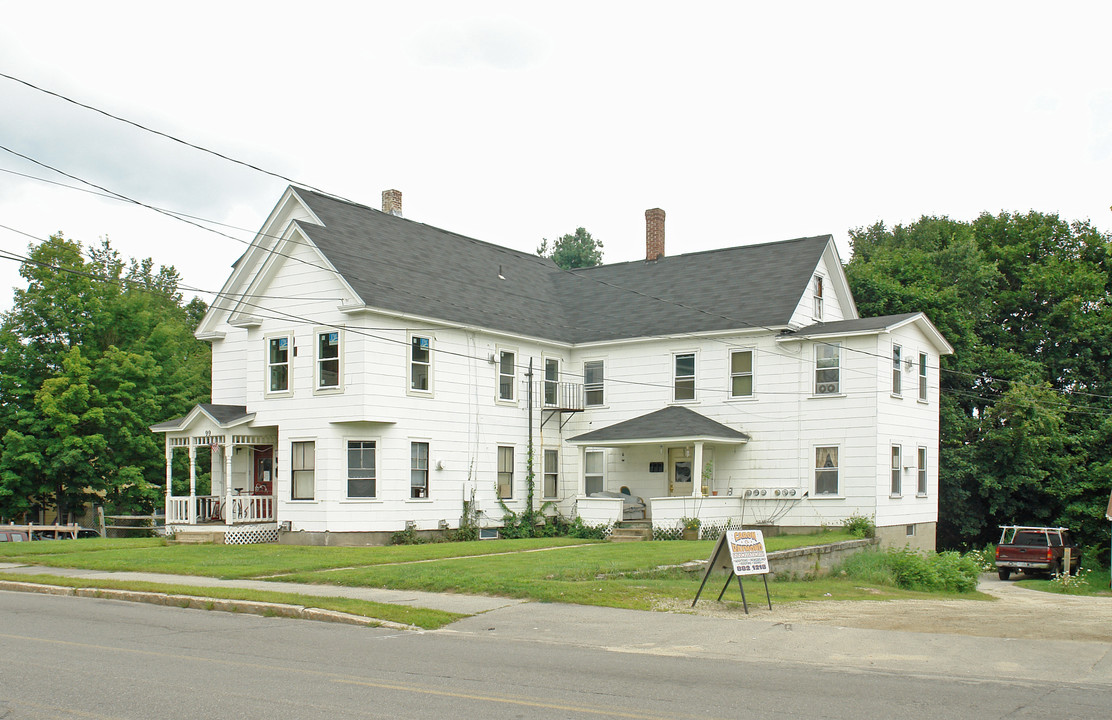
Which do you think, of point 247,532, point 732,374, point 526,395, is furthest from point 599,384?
point 247,532

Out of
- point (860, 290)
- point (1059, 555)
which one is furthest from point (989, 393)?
point (1059, 555)

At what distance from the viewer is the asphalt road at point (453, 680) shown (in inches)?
325

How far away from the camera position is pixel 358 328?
89.6 feet

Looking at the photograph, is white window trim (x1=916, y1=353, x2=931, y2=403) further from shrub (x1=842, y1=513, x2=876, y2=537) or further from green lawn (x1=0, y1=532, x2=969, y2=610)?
green lawn (x1=0, y1=532, x2=969, y2=610)

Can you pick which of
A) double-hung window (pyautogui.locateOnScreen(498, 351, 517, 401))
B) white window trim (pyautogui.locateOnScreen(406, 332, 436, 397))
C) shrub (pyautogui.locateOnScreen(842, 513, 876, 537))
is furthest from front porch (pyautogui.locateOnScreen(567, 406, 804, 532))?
white window trim (pyautogui.locateOnScreen(406, 332, 436, 397))

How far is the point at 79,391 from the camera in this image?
138ft

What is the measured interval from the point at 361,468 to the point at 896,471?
15568 millimetres

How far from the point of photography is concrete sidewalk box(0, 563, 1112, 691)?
10727 mm

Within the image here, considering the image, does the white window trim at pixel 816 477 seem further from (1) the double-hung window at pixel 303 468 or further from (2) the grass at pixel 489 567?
(1) the double-hung window at pixel 303 468

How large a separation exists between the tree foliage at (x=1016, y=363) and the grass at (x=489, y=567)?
1584 cm

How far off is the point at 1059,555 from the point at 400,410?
73.7 feet

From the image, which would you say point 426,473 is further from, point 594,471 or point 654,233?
point 654,233

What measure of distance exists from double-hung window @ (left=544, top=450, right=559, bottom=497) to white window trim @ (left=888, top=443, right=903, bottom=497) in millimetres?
10181

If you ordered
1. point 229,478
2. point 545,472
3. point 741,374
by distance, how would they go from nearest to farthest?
point 229,478
point 741,374
point 545,472
